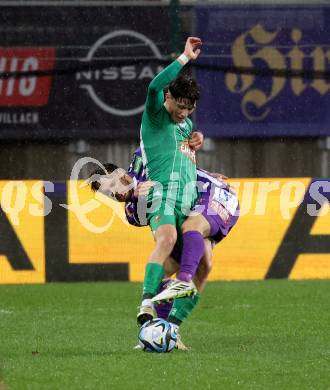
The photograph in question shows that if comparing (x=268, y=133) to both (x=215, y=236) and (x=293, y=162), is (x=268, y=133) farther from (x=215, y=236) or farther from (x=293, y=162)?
(x=215, y=236)

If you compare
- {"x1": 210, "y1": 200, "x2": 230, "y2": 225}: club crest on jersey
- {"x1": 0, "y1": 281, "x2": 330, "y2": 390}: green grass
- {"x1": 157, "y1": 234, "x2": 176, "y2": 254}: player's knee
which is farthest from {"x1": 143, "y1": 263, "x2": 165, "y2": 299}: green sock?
{"x1": 210, "y1": 200, "x2": 230, "y2": 225}: club crest on jersey

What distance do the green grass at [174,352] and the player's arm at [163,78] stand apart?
61.8 inches

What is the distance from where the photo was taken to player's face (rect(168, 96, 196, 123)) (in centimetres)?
813

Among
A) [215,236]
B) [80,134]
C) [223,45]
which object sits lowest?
[215,236]

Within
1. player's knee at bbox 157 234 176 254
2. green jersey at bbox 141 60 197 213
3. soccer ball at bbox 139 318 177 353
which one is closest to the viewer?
soccer ball at bbox 139 318 177 353

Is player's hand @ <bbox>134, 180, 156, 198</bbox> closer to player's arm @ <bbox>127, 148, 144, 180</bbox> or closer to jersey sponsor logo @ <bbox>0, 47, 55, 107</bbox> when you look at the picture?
player's arm @ <bbox>127, 148, 144, 180</bbox>

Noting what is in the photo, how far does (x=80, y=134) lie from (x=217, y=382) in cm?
898

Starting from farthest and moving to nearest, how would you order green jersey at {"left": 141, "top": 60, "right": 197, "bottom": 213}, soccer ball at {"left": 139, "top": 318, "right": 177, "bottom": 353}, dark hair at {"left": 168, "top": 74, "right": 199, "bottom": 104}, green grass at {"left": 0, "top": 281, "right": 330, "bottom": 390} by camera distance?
green jersey at {"left": 141, "top": 60, "right": 197, "bottom": 213}
dark hair at {"left": 168, "top": 74, "right": 199, "bottom": 104}
soccer ball at {"left": 139, "top": 318, "right": 177, "bottom": 353}
green grass at {"left": 0, "top": 281, "right": 330, "bottom": 390}

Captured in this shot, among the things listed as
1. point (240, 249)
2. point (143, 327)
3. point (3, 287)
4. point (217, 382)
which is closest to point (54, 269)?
point (3, 287)

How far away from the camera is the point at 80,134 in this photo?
1523cm

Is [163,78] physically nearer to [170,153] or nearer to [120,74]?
[170,153]

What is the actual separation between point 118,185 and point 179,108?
2.32 feet

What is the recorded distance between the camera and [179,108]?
8.18m

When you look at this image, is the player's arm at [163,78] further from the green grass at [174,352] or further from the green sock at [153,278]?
the green grass at [174,352]
